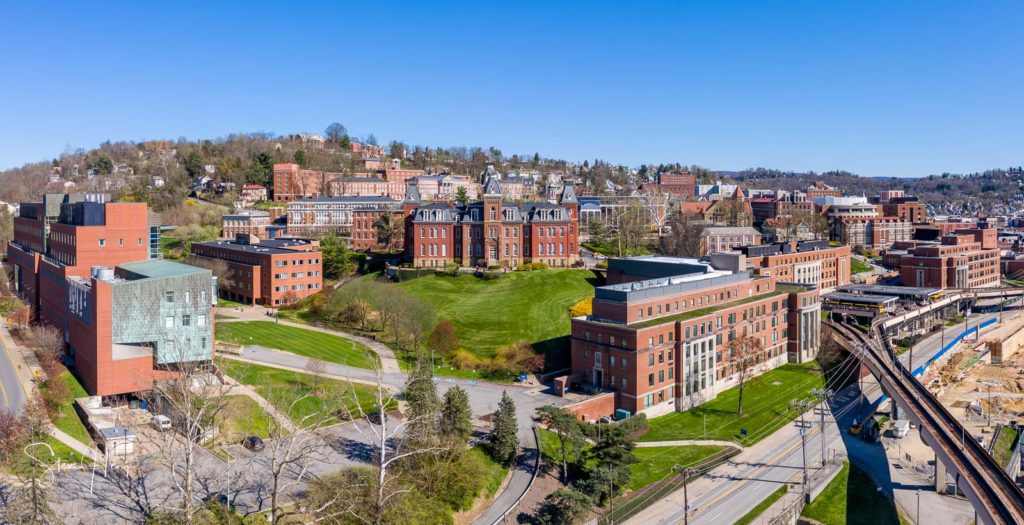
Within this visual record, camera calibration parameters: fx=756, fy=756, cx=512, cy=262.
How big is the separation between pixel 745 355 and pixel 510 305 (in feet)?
76.6

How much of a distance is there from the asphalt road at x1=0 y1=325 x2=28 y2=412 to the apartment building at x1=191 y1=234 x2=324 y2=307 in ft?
93.2

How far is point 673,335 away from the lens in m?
55.9

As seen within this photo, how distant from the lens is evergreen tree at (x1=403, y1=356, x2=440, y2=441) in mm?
39219

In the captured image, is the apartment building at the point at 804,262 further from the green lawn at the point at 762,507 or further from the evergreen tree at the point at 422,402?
the evergreen tree at the point at 422,402

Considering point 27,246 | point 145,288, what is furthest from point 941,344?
point 27,246

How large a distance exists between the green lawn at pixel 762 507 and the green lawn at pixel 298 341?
96.4 feet

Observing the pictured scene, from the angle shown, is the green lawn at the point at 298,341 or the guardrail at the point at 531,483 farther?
the green lawn at the point at 298,341

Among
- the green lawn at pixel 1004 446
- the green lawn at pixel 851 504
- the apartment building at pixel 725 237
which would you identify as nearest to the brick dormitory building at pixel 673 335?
the green lawn at pixel 851 504

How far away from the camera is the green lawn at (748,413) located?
169 feet

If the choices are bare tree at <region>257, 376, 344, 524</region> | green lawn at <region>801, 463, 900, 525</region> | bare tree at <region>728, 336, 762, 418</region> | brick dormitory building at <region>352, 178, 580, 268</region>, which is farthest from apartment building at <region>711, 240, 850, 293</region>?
bare tree at <region>257, 376, 344, 524</region>

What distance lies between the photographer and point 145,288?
47.7 metres

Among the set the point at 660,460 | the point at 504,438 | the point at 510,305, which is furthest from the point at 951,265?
the point at 504,438

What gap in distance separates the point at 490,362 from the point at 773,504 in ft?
84.3

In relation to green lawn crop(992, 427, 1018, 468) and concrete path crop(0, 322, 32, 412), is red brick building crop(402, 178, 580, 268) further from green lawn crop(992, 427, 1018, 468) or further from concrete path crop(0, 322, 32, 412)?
green lawn crop(992, 427, 1018, 468)
